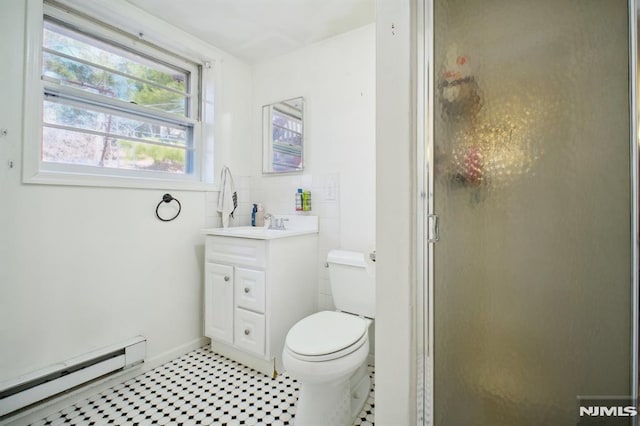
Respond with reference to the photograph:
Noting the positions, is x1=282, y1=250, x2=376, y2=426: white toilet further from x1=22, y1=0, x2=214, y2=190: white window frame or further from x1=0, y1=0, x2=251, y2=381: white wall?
x1=22, y1=0, x2=214, y2=190: white window frame

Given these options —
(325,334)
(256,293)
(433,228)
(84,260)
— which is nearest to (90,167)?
(84,260)

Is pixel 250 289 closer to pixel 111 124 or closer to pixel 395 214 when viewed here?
pixel 395 214

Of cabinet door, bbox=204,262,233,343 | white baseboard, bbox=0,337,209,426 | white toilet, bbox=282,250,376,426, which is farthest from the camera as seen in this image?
cabinet door, bbox=204,262,233,343

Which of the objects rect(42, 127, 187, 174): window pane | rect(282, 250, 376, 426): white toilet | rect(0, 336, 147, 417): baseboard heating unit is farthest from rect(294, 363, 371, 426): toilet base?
rect(42, 127, 187, 174): window pane

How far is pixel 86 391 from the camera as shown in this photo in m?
1.46

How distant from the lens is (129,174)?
174cm

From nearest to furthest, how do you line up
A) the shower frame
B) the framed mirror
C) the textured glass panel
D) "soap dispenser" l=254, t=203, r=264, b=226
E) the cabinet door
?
the textured glass panel, the shower frame, the cabinet door, the framed mirror, "soap dispenser" l=254, t=203, r=264, b=226

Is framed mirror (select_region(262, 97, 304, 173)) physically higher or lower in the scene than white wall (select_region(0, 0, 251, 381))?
higher

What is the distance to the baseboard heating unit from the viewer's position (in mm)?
1215

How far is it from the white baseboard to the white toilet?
3.50 feet

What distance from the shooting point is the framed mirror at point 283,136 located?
214cm

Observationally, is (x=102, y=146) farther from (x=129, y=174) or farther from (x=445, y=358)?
(x=445, y=358)

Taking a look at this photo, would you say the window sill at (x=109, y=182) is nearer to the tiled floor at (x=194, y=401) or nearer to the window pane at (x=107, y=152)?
the window pane at (x=107, y=152)

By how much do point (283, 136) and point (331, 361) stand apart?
1.69 meters
